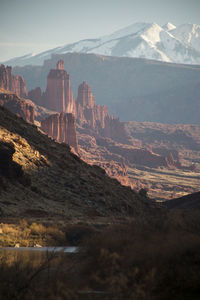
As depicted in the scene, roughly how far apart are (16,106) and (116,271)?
14871cm

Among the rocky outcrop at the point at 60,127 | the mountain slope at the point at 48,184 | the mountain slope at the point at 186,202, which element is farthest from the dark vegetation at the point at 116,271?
the rocky outcrop at the point at 60,127

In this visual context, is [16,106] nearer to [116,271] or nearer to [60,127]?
[60,127]

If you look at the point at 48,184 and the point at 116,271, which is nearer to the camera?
the point at 116,271

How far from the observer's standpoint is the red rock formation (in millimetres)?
156250

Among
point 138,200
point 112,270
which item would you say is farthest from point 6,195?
point 112,270

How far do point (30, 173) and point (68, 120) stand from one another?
15142cm

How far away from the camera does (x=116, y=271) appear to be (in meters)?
12.0

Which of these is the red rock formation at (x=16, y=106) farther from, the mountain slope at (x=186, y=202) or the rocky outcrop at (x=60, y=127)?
the mountain slope at (x=186, y=202)

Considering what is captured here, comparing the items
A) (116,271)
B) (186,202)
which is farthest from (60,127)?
(116,271)

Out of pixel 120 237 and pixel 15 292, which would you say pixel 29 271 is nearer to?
pixel 15 292

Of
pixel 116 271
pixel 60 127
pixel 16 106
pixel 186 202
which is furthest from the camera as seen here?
pixel 60 127

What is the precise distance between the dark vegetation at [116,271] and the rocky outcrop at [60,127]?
161970mm

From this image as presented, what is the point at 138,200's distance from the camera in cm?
5422

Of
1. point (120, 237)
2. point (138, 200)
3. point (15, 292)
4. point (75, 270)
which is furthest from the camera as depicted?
point (138, 200)
